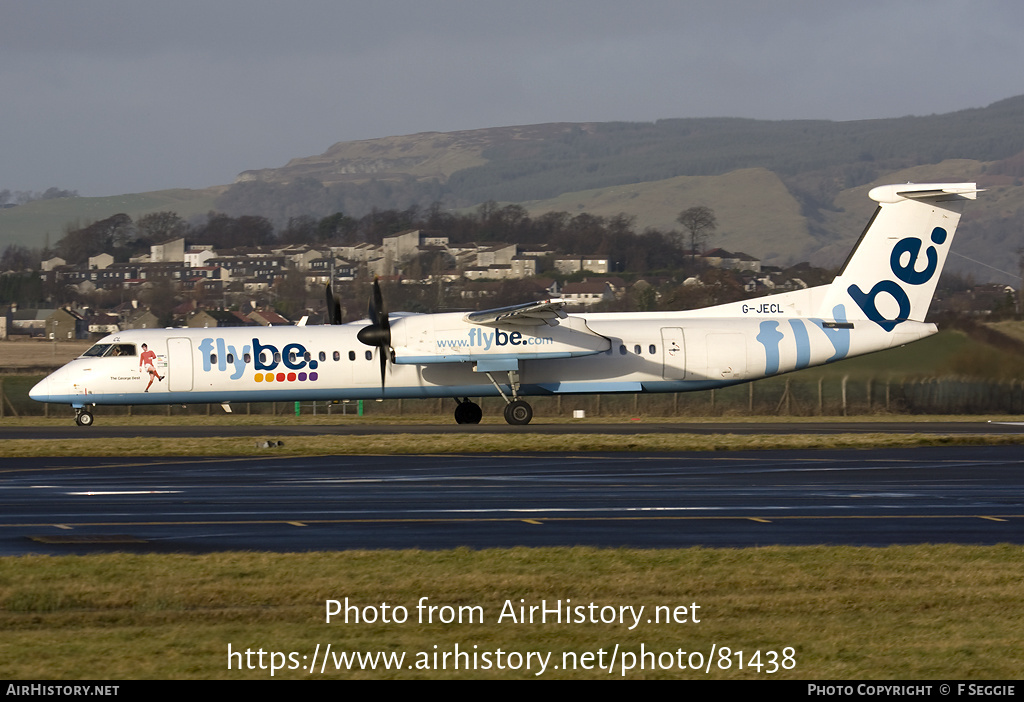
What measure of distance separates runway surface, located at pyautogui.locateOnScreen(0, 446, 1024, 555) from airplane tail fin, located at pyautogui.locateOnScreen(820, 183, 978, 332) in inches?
435

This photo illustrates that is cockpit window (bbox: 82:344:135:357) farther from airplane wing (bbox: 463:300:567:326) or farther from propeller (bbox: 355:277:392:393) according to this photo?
airplane wing (bbox: 463:300:567:326)

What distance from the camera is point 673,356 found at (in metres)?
34.6

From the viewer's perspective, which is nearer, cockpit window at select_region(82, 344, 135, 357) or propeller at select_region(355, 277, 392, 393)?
propeller at select_region(355, 277, 392, 393)

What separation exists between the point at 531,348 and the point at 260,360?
7759 millimetres

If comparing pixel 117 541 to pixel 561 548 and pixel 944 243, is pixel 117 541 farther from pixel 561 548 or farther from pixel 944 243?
pixel 944 243

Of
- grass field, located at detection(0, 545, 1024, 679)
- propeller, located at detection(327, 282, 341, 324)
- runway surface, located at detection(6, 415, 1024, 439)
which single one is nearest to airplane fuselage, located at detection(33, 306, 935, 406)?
propeller, located at detection(327, 282, 341, 324)

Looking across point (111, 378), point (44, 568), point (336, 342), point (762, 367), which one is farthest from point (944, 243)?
point (44, 568)

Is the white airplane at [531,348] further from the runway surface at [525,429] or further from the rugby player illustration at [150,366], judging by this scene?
the runway surface at [525,429]

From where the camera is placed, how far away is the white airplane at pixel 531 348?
111 feet

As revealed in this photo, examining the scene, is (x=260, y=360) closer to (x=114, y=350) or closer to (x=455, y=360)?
(x=114, y=350)

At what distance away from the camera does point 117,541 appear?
1384 cm

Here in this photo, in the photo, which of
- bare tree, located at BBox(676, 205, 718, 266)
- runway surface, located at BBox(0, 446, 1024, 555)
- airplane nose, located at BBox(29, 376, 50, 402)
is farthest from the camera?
bare tree, located at BBox(676, 205, 718, 266)

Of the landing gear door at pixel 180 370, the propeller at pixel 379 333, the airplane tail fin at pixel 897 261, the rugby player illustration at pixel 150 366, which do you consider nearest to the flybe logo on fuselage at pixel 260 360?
the landing gear door at pixel 180 370

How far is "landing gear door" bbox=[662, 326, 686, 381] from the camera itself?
34.6 m
